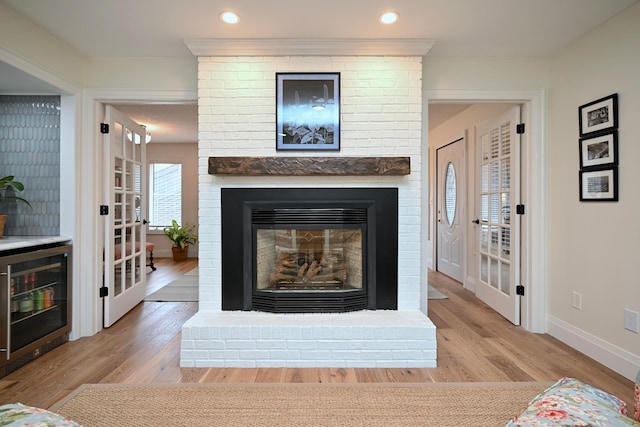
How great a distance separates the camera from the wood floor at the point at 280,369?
2.22 meters

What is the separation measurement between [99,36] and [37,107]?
0.83 m

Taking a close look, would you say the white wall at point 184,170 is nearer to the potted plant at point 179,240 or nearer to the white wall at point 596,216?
the potted plant at point 179,240

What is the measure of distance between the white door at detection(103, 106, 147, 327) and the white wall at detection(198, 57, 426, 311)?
1.01 m

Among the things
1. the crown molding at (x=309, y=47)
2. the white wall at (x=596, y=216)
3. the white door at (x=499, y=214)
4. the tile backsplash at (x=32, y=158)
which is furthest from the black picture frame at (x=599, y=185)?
the tile backsplash at (x=32, y=158)

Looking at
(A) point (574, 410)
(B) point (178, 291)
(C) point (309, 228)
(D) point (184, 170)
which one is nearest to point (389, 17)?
(C) point (309, 228)

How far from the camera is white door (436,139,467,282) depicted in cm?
507

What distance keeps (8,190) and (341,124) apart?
276cm

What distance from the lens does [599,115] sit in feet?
8.28

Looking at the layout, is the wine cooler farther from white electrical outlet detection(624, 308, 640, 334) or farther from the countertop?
white electrical outlet detection(624, 308, 640, 334)

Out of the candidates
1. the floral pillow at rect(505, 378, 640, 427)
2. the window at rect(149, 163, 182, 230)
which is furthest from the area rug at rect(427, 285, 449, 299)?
the window at rect(149, 163, 182, 230)

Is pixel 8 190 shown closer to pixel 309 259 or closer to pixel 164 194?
pixel 309 259

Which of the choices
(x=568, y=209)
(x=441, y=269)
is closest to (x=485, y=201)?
(x=568, y=209)

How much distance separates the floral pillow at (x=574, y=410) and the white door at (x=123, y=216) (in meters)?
3.27

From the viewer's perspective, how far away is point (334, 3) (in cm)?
224
